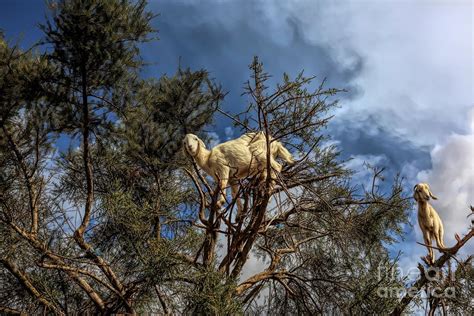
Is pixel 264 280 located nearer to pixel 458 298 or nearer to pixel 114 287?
pixel 114 287

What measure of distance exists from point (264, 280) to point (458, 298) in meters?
2.63

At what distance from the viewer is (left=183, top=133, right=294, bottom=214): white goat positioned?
5672mm

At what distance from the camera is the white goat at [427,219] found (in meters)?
6.22

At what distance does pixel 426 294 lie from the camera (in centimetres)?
638

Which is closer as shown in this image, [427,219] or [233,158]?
[233,158]

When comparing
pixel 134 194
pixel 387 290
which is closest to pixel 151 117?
pixel 134 194

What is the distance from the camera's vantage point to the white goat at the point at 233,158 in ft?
18.6

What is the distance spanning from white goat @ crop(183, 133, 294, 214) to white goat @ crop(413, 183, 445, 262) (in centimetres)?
193

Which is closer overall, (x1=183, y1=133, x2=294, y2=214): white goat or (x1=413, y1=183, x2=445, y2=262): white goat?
(x1=183, y1=133, x2=294, y2=214): white goat

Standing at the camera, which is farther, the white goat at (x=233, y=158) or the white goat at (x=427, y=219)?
the white goat at (x=427, y=219)

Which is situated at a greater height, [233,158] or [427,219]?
[427,219]

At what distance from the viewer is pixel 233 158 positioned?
5.69 m

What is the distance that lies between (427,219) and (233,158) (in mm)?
2665

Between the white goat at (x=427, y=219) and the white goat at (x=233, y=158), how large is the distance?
193cm
